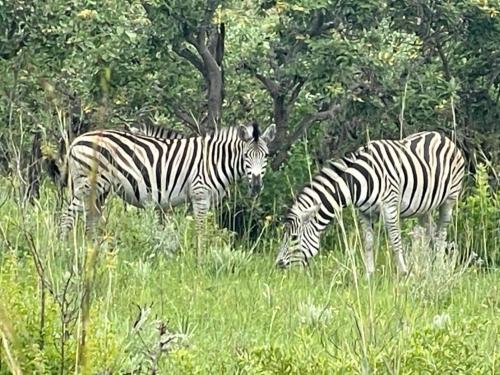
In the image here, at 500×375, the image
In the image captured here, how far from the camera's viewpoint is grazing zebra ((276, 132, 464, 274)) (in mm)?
8672

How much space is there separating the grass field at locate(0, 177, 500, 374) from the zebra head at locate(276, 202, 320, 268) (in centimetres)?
18

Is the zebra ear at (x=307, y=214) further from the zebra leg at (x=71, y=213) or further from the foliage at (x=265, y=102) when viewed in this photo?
the zebra leg at (x=71, y=213)

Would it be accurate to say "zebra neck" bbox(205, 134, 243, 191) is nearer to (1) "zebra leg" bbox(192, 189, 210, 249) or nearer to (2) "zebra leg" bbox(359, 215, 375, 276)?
(1) "zebra leg" bbox(192, 189, 210, 249)

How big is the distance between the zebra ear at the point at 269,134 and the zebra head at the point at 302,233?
3.65 feet

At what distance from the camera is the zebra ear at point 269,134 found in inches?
382

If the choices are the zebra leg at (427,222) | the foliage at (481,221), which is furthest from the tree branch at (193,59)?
the foliage at (481,221)

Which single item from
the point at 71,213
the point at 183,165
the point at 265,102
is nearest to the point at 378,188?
the point at 183,165

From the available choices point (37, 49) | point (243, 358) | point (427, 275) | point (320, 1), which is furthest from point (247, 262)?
point (243, 358)

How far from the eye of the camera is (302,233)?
870 centimetres

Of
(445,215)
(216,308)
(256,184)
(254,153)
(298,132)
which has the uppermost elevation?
(298,132)

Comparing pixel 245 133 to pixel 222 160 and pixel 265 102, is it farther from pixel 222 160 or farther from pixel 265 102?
pixel 265 102

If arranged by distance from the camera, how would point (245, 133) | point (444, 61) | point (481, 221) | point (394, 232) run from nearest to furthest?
point (394, 232)
point (481, 221)
point (245, 133)
point (444, 61)

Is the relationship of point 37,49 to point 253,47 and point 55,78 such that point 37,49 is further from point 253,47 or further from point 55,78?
point 253,47

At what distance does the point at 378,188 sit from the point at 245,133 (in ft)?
4.89
